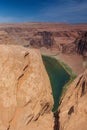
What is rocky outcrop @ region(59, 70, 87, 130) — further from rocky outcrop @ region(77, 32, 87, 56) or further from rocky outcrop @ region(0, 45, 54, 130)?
rocky outcrop @ region(77, 32, 87, 56)

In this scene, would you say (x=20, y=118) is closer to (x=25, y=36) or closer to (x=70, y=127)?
(x=70, y=127)

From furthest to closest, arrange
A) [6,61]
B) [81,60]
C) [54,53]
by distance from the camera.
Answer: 1. [54,53]
2. [81,60]
3. [6,61]

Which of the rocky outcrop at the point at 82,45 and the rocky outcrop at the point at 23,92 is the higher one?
the rocky outcrop at the point at 23,92

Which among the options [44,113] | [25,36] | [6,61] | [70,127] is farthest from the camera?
[25,36]

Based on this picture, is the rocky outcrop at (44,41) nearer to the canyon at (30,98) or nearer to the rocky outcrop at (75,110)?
the rocky outcrop at (75,110)

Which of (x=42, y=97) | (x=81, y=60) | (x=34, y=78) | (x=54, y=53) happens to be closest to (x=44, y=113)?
(x=42, y=97)

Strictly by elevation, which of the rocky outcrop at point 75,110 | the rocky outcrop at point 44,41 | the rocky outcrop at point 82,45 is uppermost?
the rocky outcrop at point 75,110

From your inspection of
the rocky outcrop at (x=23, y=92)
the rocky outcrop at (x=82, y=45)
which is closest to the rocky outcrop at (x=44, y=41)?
the rocky outcrop at (x=82, y=45)

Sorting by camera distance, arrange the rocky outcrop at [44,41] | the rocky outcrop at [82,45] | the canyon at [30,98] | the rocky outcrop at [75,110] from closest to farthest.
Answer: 1. the rocky outcrop at [75,110]
2. the canyon at [30,98]
3. the rocky outcrop at [82,45]
4. the rocky outcrop at [44,41]
